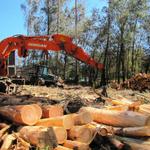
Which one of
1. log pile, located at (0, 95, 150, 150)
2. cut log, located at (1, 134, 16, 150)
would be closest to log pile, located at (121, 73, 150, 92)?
log pile, located at (0, 95, 150, 150)

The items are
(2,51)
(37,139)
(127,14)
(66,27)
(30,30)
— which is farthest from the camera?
(30,30)

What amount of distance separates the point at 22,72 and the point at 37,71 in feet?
4.61

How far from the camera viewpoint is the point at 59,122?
29.6ft

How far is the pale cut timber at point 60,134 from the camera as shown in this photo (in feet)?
28.2

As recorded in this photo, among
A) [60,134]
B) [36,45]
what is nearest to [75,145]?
[60,134]

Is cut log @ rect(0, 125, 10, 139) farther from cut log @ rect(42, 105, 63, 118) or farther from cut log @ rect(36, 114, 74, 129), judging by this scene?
cut log @ rect(42, 105, 63, 118)

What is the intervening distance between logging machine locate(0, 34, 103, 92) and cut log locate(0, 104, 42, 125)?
1339 cm

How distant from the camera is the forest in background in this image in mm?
49750

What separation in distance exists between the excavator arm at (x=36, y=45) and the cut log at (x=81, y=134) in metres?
13.7

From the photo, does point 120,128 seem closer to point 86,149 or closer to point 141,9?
point 86,149

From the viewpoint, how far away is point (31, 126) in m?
8.81

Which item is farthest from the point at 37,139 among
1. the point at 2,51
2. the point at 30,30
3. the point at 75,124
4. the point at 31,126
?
the point at 30,30

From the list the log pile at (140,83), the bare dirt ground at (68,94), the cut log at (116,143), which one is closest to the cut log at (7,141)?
the cut log at (116,143)

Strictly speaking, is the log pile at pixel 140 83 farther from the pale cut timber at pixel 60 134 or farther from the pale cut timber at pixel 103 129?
the pale cut timber at pixel 60 134
